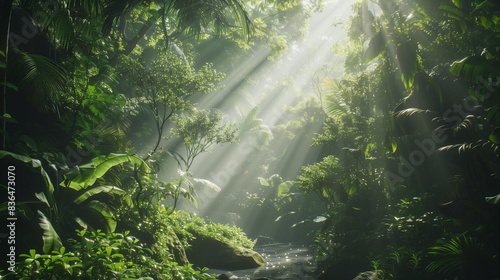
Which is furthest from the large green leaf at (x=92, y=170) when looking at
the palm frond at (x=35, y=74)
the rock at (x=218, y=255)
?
the rock at (x=218, y=255)

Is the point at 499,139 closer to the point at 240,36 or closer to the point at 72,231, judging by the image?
the point at 72,231

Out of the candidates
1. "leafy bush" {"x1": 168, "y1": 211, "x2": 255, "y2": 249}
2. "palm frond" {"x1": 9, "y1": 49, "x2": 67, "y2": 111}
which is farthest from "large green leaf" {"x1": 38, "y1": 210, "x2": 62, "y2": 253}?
"leafy bush" {"x1": 168, "y1": 211, "x2": 255, "y2": 249}

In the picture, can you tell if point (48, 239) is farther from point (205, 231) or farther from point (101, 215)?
point (205, 231)

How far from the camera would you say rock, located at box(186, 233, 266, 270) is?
662 cm

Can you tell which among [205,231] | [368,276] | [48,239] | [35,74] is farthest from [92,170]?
[368,276]

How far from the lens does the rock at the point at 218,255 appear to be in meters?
6.62

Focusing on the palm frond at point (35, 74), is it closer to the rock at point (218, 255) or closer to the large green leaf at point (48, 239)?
the large green leaf at point (48, 239)

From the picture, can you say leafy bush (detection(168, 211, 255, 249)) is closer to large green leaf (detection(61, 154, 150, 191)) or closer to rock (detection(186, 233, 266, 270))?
rock (detection(186, 233, 266, 270))

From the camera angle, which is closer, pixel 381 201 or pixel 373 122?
pixel 381 201

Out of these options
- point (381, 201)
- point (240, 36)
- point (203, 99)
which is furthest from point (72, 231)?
point (203, 99)

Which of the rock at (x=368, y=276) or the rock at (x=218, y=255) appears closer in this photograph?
the rock at (x=368, y=276)

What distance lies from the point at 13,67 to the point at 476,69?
19.9 ft

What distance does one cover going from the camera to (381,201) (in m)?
6.60

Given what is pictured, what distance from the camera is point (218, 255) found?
266 inches
